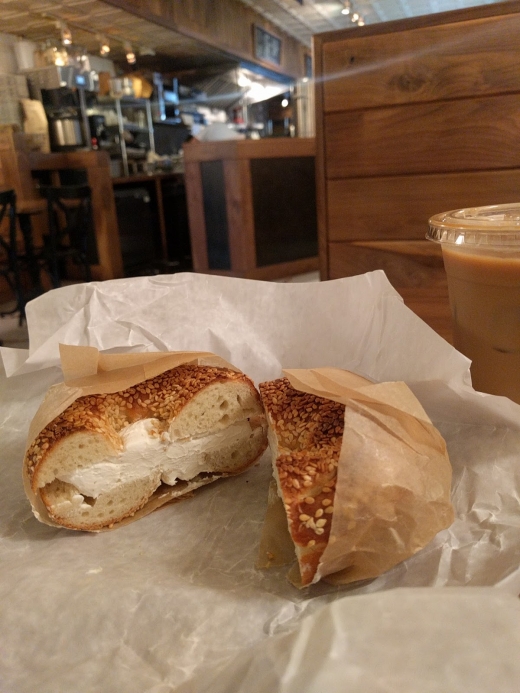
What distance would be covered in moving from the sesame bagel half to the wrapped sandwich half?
0.12 meters

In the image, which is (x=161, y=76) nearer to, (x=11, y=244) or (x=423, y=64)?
(x=11, y=244)

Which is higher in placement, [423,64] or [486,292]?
[423,64]

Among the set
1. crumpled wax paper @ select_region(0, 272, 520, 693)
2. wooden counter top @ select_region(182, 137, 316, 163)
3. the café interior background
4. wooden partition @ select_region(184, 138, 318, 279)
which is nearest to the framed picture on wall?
the café interior background

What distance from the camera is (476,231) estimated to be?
101 centimetres

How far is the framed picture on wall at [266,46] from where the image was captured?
277 inches

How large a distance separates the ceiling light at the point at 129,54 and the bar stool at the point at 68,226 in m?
1.79

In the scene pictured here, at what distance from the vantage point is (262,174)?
4.06 m

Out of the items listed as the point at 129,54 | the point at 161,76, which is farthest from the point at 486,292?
the point at 161,76

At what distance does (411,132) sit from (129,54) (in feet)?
16.8

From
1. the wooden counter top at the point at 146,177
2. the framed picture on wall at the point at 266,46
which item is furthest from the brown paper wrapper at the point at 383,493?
the framed picture on wall at the point at 266,46

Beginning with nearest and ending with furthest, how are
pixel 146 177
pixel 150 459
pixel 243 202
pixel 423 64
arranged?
pixel 150 459 < pixel 423 64 < pixel 243 202 < pixel 146 177

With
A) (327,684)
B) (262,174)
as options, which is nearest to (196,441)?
(327,684)

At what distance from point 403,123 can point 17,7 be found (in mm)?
3729

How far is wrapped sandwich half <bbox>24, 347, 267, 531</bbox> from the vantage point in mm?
1032
